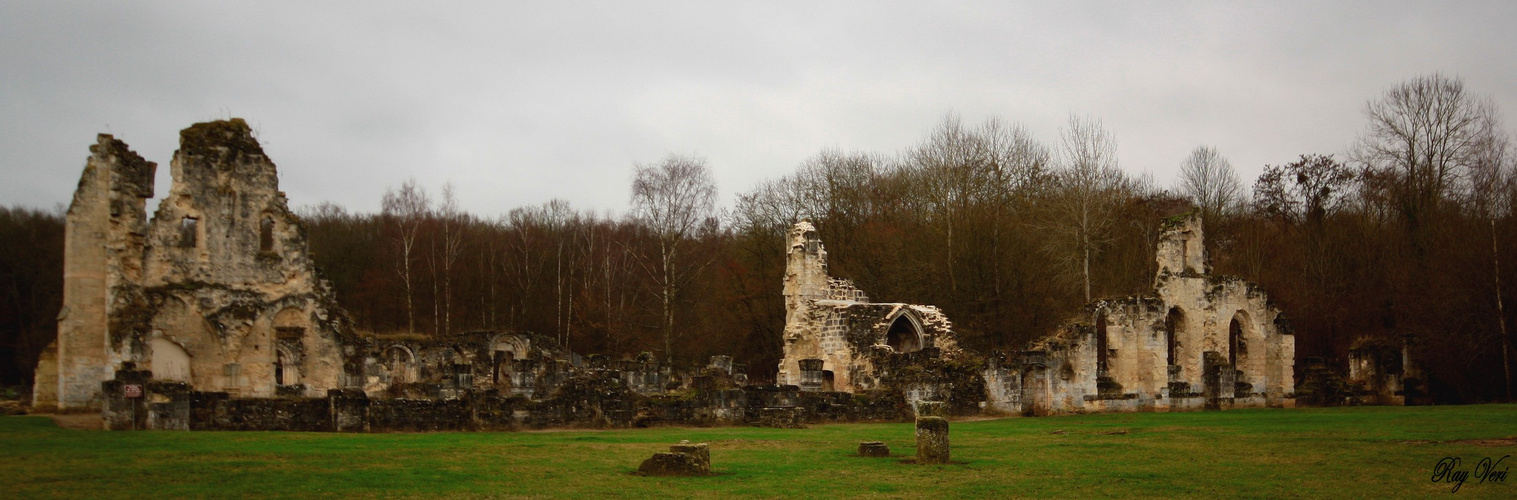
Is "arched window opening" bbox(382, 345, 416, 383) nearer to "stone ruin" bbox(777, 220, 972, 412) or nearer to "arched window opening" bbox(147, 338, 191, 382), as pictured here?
"arched window opening" bbox(147, 338, 191, 382)

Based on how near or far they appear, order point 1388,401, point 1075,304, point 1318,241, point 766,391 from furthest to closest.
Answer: point 1318,241 → point 1075,304 → point 1388,401 → point 766,391

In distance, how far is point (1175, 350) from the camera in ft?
117

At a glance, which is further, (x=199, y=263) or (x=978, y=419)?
(x=199, y=263)

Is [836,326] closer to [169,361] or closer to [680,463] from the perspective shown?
[169,361]

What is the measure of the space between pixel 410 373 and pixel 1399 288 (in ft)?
111

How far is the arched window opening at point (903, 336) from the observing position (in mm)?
36250

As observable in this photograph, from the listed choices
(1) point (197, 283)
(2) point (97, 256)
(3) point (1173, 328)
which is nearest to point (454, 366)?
(1) point (197, 283)

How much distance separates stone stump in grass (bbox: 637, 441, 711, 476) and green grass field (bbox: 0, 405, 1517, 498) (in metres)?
0.28

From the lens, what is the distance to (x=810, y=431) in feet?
77.5

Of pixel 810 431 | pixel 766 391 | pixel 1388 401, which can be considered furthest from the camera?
pixel 1388 401

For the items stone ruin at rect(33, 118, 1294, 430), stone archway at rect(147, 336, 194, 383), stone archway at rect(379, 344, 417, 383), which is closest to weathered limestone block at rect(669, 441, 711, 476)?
stone ruin at rect(33, 118, 1294, 430)

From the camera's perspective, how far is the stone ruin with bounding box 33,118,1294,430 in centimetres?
2989

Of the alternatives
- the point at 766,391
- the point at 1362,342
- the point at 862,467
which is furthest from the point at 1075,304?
the point at 862,467

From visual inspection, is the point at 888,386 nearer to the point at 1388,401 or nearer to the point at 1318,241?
the point at 1388,401
